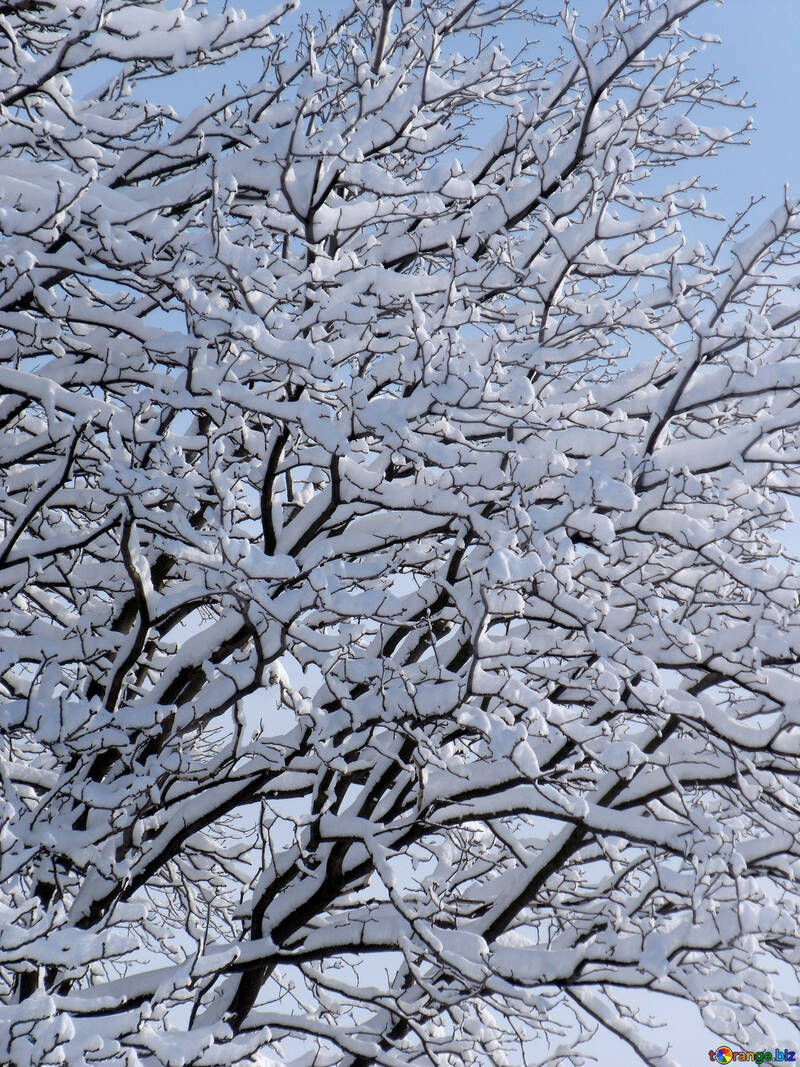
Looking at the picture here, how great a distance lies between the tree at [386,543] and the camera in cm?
400

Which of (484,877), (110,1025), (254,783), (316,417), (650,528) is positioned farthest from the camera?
(484,877)

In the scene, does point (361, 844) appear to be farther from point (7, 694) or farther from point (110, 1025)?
point (7, 694)

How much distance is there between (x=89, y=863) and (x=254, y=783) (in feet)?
2.46

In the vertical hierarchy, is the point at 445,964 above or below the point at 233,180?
below

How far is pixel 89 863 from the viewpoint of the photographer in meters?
4.48

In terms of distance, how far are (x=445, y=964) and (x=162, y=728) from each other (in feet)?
5.04

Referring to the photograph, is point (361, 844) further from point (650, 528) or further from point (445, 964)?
point (650, 528)

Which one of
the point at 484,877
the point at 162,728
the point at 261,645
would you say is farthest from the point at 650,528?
the point at 484,877

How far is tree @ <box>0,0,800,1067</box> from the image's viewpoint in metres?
4.00

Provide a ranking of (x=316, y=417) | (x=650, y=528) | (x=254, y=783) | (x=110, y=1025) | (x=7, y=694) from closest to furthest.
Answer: (x=110, y=1025), (x=316, y=417), (x=650, y=528), (x=254, y=783), (x=7, y=694)

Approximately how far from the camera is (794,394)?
Result: 4.88 m

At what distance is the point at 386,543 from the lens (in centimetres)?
464

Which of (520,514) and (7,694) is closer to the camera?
(520,514)

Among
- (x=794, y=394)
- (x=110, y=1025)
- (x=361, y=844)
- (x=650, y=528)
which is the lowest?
(x=110, y=1025)
